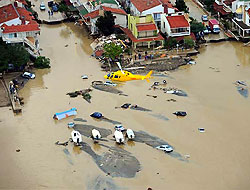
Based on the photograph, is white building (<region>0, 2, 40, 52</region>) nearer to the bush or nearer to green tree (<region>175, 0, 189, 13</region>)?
the bush

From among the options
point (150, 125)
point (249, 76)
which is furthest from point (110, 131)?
point (249, 76)

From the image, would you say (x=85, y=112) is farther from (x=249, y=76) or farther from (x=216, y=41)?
(x=216, y=41)

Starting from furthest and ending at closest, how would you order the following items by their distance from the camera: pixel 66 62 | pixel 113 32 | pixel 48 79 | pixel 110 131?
pixel 113 32, pixel 66 62, pixel 48 79, pixel 110 131

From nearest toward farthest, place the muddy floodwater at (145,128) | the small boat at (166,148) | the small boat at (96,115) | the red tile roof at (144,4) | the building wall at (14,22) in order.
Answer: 1. the muddy floodwater at (145,128)
2. the small boat at (166,148)
3. the small boat at (96,115)
4. the building wall at (14,22)
5. the red tile roof at (144,4)

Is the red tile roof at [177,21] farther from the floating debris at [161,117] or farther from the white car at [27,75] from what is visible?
the floating debris at [161,117]

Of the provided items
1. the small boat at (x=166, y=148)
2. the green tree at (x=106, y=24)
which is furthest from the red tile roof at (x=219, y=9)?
the small boat at (x=166, y=148)

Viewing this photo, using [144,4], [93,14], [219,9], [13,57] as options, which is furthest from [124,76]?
[219,9]

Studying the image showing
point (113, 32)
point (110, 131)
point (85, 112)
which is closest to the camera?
point (110, 131)

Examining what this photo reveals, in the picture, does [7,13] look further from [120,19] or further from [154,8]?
[154,8]
